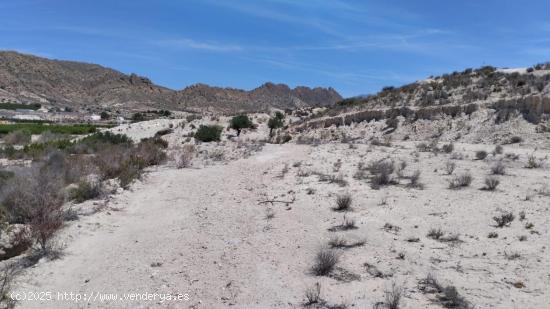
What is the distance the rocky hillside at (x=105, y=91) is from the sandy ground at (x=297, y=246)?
308 feet

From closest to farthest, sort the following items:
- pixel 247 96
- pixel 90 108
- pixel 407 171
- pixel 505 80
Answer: pixel 407 171 < pixel 505 80 < pixel 90 108 < pixel 247 96

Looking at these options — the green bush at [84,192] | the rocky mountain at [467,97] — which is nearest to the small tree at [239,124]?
the rocky mountain at [467,97]

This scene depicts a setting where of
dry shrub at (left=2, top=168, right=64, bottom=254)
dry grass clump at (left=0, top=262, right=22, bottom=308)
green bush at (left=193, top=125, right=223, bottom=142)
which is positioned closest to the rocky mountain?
green bush at (left=193, top=125, right=223, bottom=142)

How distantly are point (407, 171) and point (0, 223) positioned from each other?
1088 cm

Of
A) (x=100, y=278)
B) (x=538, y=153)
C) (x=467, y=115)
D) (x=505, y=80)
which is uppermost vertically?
(x=505, y=80)

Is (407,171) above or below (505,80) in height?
below

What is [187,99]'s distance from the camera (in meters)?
129

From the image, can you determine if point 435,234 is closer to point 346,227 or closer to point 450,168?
point 346,227

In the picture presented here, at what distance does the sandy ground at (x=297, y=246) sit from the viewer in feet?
21.1

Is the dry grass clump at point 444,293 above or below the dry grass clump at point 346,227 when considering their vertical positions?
below

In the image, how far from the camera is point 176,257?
8039mm

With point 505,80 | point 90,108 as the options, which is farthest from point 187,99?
point 505,80

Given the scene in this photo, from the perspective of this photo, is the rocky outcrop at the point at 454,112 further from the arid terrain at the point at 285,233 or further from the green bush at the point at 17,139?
the green bush at the point at 17,139

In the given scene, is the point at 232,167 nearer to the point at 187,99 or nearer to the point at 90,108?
the point at 90,108
